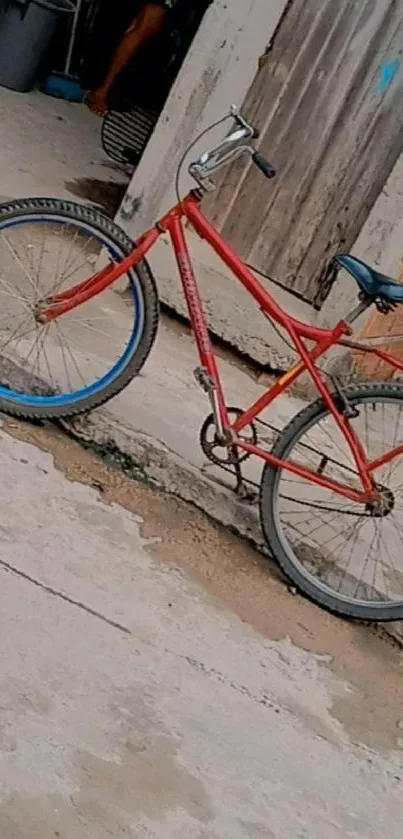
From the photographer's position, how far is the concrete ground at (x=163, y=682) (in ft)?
9.78

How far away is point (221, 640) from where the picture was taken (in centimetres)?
369

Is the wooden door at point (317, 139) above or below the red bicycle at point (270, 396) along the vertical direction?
above

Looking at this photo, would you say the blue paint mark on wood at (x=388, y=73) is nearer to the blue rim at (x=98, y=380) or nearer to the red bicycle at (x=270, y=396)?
the red bicycle at (x=270, y=396)

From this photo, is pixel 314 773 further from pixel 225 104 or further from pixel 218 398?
pixel 225 104

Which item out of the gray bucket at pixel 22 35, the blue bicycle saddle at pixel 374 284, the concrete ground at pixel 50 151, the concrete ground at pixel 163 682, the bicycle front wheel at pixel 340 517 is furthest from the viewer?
the gray bucket at pixel 22 35

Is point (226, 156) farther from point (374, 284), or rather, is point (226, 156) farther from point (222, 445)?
point (222, 445)

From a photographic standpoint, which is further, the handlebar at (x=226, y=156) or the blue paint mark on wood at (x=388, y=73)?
the blue paint mark on wood at (x=388, y=73)

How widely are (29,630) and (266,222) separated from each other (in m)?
2.59

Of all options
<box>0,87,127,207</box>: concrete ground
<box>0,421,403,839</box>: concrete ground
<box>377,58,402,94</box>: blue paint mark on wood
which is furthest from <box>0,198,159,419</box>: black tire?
<box>0,87,127,207</box>: concrete ground

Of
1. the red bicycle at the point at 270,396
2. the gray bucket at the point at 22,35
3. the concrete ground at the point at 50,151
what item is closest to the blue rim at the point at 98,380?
the red bicycle at the point at 270,396

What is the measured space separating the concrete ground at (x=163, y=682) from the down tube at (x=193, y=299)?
50 centimetres

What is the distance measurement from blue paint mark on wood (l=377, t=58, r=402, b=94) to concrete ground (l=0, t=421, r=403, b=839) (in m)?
1.99

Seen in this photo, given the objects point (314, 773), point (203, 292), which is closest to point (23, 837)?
point (314, 773)

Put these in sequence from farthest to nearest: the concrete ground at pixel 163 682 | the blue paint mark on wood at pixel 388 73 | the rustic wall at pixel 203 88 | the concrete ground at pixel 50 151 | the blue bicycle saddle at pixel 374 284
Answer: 1. the concrete ground at pixel 50 151
2. the rustic wall at pixel 203 88
3. the blue paint mark on wood at pixel 388 73
4. the blue bicycle saddle at pixel 374 284
5. the concrete ground at pixel 163 682
